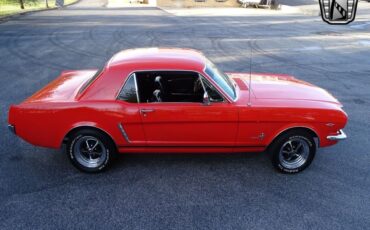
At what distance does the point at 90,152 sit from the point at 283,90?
2891 mm

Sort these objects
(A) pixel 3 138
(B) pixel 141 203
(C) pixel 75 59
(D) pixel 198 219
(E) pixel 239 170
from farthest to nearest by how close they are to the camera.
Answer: (C) pixel 75 59, (A) pixel 3 138, (E) pixel 239 170, (B) pixel 141 203, (D) pixel 198 219

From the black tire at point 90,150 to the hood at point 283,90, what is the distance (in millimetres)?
2165

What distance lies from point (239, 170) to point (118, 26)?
15980mm

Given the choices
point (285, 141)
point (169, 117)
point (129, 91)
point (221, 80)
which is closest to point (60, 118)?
point (129, 91)

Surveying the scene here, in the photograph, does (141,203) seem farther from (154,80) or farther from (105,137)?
(154,80)

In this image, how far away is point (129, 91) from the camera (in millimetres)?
4168

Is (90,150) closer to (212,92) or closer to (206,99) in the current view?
(206,99)

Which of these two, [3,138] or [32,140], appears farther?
[3,138]

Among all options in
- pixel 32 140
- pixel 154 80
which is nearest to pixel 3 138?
pixel 32 140

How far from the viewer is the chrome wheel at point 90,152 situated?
430 cm

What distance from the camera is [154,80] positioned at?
14.2 ft

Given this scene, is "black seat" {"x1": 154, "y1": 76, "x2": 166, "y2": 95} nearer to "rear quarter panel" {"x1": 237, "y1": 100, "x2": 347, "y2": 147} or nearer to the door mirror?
the door mirror

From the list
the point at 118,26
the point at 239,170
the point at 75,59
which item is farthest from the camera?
the point at 118,26

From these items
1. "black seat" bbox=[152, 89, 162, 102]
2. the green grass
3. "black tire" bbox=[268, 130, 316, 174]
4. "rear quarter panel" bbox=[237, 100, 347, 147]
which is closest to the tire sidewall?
"black tire" bbox=[268, 130, 316, 174]
